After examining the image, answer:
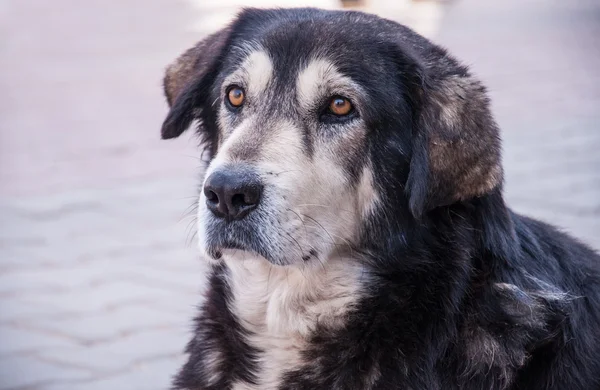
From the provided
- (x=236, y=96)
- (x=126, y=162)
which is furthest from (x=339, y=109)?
(x=126, y=162)

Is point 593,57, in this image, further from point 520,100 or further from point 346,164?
point 346,164

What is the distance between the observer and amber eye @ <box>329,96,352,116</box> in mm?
3396

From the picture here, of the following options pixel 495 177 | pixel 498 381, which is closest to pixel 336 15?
pixel 495 177

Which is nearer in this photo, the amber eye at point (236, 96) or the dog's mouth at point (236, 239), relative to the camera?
the dog's mouth at point (236, 239)

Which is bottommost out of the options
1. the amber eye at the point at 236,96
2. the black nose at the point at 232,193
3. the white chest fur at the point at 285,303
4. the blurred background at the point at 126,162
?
the blurred background at the point at 126,162

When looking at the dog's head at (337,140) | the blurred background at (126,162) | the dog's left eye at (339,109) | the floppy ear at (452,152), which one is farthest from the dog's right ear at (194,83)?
the floppy ear at (452,152)

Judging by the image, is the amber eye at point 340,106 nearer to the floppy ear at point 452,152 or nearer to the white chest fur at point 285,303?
the floppy ear at point 452,152

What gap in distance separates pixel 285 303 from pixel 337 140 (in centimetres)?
63

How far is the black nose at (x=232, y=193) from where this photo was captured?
313 cm

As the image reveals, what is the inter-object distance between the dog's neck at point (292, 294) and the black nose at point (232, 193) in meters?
0.23

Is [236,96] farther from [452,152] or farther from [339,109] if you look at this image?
[452,152]

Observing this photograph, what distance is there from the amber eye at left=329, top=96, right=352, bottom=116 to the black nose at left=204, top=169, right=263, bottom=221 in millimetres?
432

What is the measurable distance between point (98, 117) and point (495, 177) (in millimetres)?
7453

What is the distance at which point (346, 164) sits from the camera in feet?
11.1
